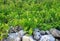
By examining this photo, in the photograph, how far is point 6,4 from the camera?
19.2 feet

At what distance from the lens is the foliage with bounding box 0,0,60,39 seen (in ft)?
15.3

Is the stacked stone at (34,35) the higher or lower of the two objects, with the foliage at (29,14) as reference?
lower

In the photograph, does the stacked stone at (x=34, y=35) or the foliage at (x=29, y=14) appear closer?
the stacked stone at (x=34, y=35)

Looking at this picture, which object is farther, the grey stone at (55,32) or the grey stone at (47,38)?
the grey stone at (55,32)

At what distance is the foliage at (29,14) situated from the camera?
466 cm

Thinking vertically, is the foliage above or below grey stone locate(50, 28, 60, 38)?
above

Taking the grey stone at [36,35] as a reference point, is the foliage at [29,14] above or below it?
above

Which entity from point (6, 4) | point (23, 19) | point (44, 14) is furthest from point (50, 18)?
point (6, 4)

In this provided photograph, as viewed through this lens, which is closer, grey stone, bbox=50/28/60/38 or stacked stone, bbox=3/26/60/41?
stacked stone, bbox=3/26/60/41

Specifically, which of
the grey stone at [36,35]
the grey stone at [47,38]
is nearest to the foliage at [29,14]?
the grey stone at [36,35]

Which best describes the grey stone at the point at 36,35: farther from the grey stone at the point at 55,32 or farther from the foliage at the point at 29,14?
the grey stone at the point at 55,32

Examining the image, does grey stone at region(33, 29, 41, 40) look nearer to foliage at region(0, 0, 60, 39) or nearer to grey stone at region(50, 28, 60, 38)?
foliage at region(0, 0, 60, 39)

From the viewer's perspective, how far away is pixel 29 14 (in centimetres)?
503

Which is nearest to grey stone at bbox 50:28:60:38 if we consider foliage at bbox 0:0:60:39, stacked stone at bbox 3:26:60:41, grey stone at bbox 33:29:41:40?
stacked stone at bbox 3:26:60:41
